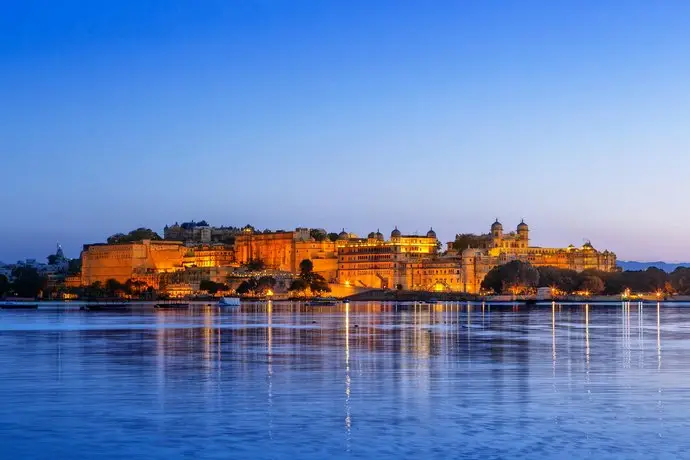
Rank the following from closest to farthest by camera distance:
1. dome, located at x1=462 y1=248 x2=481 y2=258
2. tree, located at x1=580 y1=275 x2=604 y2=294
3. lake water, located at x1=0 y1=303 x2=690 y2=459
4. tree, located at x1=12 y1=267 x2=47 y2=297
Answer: lake water, located at x1=0 y1=303 x2=690 y2=459 < tree, located at x1=580 y1=275 x2=604 y2=294 < dome, located at x1=462 y1=248 x2=481 y2=258 < tree, located at x1=12 y1=267 x2=47 y2=297

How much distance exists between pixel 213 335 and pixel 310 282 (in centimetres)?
11249

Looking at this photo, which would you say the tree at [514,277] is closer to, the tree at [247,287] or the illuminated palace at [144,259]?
the tree at [247,287]

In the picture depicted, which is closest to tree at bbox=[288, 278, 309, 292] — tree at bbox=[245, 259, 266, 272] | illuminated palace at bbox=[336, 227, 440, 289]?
illuminated palace at bbox=[336, 227, 440, 289]

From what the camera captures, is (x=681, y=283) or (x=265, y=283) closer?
(x=265, y=283)

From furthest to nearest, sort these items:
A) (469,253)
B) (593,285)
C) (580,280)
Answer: (469,253) → (580,280) → (593,285)

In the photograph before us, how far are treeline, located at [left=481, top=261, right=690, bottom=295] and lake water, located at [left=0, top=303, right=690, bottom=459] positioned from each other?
4028 inches

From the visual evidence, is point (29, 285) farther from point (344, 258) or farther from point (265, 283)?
point (344, 258)

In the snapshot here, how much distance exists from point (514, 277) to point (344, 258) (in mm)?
37033

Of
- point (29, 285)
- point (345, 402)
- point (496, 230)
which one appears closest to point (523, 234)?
point (496, 230)

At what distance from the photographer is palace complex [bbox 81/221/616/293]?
155750mm

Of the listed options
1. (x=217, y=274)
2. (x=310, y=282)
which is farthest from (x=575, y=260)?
(x=217, y=274)

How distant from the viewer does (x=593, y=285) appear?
139 metres

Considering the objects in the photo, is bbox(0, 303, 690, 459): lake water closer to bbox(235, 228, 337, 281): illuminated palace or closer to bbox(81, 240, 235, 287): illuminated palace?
bbox(235, 228, 337, 281): illuminated palace

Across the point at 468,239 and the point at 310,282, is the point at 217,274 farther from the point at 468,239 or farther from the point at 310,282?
the point at 468,239
